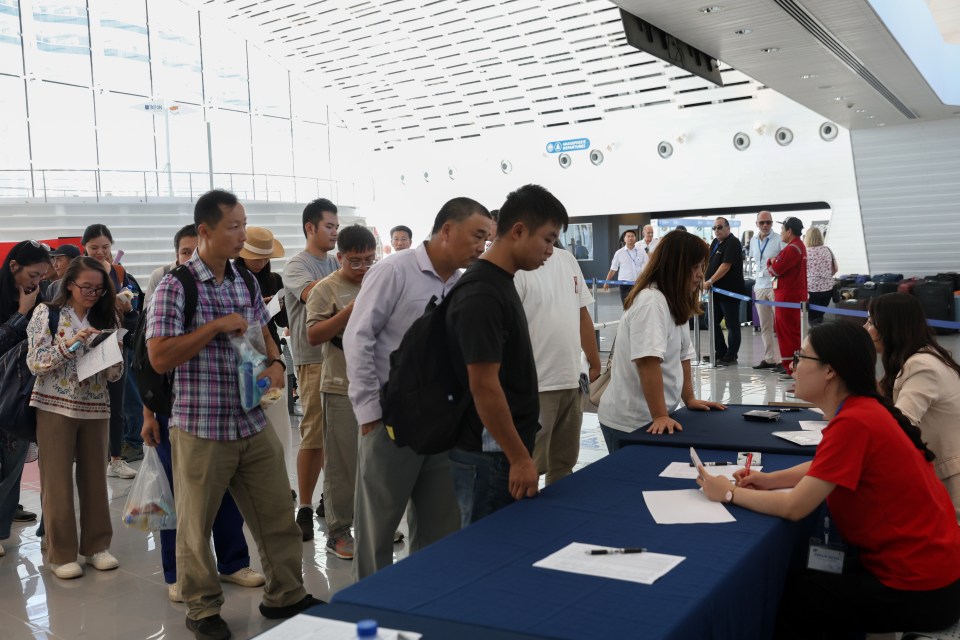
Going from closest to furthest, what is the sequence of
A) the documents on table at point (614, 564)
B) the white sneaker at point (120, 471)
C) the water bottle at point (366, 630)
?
1. the water bottle at point (366, 630)
2. the documents on table at point (614, 564)
3. the white sneaker at point (120, 471)

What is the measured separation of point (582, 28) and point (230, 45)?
1013cm

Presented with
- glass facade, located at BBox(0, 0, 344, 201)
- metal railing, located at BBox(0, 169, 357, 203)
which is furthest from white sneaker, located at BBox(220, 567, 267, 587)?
glass facade, located at BBox(0, 0, 344, 201)

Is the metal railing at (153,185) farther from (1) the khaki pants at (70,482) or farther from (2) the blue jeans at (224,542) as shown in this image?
(2) the blue jeans at (224,542)

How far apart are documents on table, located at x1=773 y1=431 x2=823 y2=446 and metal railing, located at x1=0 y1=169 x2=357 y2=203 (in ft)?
59.5

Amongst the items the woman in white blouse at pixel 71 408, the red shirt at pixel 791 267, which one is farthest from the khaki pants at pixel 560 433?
the red shirt at pixel 791 267

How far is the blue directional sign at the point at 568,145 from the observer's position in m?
19.9

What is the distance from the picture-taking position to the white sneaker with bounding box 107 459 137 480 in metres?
5.77

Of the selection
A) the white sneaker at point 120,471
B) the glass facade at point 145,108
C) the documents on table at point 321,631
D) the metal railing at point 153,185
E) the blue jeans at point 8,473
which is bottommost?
the white sneaker at point 120,471

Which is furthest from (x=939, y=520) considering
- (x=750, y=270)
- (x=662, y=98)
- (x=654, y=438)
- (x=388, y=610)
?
(x=662, y=98)

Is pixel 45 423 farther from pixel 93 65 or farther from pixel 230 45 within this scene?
pixel 230 45

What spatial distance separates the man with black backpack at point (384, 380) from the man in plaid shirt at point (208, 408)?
446 mm

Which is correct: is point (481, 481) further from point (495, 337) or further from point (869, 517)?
point (869, 517)

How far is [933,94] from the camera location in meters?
11.3

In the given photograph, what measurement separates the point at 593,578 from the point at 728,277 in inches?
346
